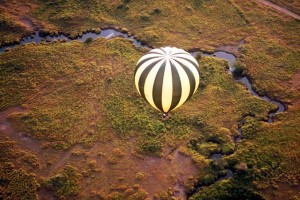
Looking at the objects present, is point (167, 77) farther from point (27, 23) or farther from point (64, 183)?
point (27, 23)

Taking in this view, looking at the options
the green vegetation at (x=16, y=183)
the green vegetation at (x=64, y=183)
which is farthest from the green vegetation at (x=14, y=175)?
the green vegetation at (x=64, y=183)

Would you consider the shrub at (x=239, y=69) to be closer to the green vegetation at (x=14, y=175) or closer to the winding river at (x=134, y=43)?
the winding river at (x=134, y=43)

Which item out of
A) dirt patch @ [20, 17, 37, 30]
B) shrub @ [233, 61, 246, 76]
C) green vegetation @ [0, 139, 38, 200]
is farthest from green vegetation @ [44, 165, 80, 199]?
dirt patch @ [20, 17, 37, 30]

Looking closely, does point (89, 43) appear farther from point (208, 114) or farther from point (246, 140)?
point (246, 140)

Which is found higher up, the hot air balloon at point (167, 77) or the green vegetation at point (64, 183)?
the hot air balloon at point (167, 77)

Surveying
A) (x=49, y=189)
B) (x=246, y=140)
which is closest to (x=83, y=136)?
(x=49, y=189)

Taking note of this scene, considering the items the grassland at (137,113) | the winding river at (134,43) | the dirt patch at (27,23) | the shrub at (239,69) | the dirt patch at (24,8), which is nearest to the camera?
the grassland at (137,113)

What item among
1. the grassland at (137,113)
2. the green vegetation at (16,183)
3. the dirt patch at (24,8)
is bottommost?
the green vegetation at (16,183)
